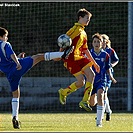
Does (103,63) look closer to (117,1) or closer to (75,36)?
(75,36)

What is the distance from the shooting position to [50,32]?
68.0 feet

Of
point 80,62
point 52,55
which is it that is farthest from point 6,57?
point 80,62

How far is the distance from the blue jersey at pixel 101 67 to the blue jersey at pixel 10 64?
5.22ft

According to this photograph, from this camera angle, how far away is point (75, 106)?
20109 millimetres

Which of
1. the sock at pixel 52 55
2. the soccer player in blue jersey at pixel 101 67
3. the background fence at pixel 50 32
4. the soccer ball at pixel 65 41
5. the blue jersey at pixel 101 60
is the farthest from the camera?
the background fence at pixel 50 32

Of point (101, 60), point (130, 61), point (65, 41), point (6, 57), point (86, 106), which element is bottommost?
point (86, 106)

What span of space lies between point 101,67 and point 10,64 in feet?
6.66

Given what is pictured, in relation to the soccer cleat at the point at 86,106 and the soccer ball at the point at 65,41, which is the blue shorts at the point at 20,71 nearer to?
the soccer ball at the point at 65,41

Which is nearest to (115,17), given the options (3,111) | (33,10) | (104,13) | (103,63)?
(104,13)

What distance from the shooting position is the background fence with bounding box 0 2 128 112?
20.2 meters

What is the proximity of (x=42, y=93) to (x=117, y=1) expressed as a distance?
3452 millimetres

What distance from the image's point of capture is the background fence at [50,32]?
66.4 feet

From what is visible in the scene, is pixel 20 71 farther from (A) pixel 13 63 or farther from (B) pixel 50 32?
(B) pixel 50 32

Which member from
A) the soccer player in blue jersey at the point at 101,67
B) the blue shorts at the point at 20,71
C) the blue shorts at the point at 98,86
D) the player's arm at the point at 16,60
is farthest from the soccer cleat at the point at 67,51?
the blue shorts at the point at 98,86
